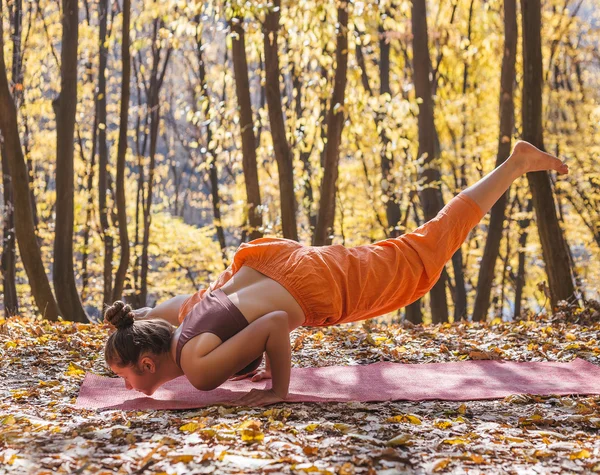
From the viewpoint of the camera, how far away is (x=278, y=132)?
27.2 ft

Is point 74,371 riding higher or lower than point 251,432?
lower

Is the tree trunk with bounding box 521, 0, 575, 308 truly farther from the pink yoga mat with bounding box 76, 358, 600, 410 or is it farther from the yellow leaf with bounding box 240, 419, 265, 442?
the yellow leaf with bounding box 240, 419, 265, 442

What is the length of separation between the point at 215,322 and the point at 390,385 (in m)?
1.13

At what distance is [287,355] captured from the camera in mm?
3432

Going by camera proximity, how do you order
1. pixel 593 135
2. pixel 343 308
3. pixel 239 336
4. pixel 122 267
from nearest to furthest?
pixel 239 336, pixel 343 308, pixel 122 267, pixel 593 135

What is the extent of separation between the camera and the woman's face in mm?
3588

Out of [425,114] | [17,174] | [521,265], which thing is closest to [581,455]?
[17,174]

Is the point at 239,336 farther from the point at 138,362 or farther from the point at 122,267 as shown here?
the point at 122,267

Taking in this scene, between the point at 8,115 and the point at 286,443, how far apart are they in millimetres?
5391

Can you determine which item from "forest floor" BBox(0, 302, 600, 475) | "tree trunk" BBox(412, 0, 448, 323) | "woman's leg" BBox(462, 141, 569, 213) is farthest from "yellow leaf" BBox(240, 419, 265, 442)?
"tree trunk" BBox(412, 0, 448, 323)

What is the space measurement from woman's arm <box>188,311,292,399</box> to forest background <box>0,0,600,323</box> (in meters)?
4.06

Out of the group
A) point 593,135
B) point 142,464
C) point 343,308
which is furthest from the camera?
point 593,135

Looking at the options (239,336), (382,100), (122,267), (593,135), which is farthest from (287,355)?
(593,135)

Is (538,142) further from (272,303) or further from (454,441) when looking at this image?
(454,441)
